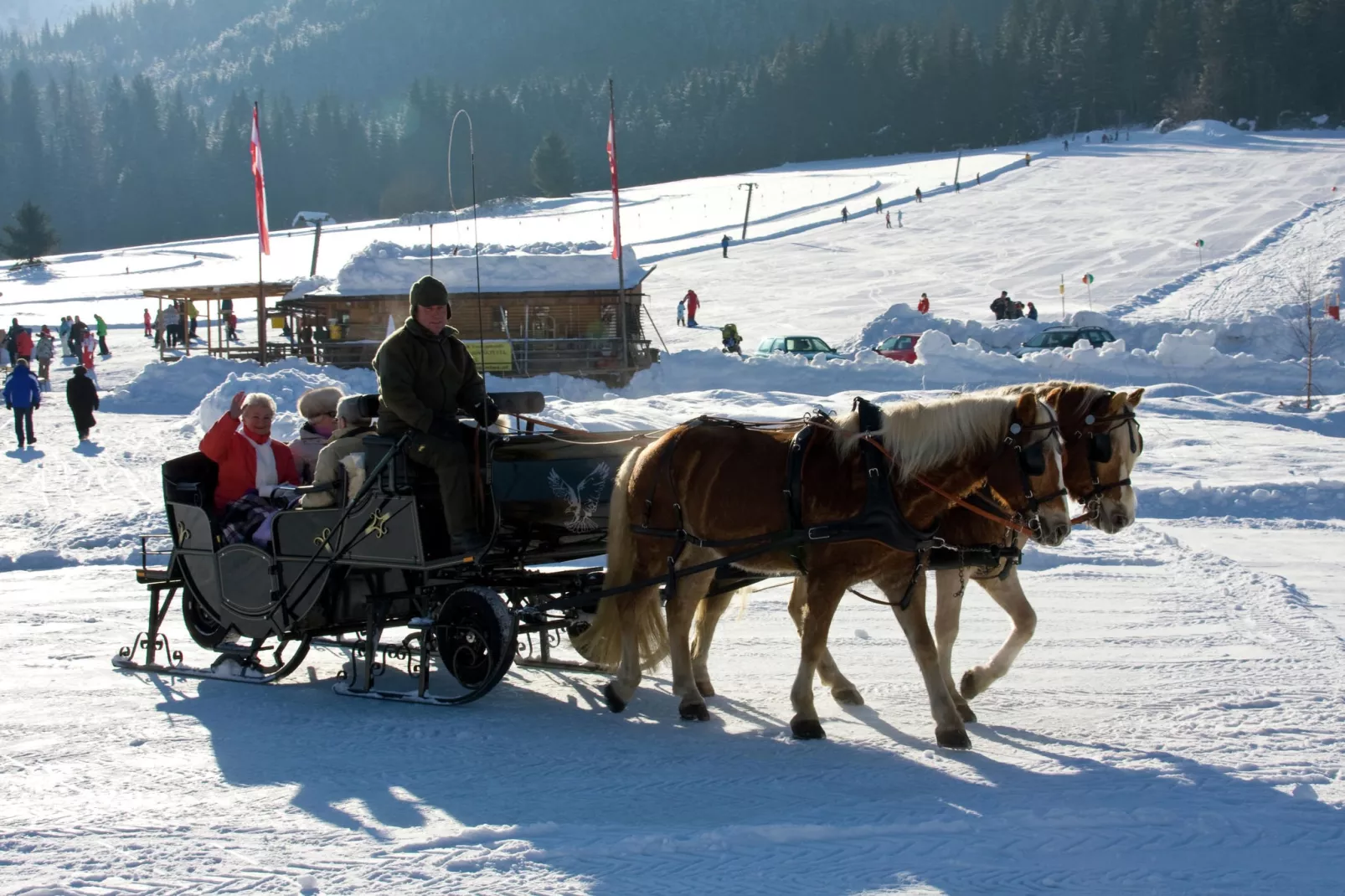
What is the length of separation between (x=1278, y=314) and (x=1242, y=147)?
161 feet

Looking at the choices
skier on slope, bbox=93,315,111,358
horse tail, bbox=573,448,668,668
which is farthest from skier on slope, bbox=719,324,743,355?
horse tail, bbox=573,448,668,668

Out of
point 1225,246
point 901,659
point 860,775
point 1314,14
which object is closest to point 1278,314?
point 1225,246

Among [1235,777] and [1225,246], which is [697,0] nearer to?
[1225,246]

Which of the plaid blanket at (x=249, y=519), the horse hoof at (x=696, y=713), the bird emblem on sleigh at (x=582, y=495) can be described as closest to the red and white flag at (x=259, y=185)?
the plaid blanket at (x=249, y=519)

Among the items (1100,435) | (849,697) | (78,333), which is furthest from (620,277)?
(1100,435)

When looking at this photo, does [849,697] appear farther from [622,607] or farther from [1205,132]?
[1205,132]

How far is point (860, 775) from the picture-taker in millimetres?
5645

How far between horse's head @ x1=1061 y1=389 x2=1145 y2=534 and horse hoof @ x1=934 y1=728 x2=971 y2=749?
1.31 metres

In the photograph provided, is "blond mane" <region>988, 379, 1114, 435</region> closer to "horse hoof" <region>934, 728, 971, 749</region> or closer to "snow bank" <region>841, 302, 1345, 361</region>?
"horse hoof" <region>934, 728, 971, 749</region>

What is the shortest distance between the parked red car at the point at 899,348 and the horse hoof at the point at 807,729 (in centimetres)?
2653

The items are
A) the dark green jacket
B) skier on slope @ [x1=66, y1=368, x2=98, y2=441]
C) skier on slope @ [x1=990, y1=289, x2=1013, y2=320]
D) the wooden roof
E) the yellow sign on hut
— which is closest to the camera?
the dark green jacket

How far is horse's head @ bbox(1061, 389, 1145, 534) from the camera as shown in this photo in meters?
6.59

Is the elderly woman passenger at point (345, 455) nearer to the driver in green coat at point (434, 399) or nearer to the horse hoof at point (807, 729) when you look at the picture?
the driver in green coat at point (434, 399)

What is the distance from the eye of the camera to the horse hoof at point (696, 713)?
675 cm
